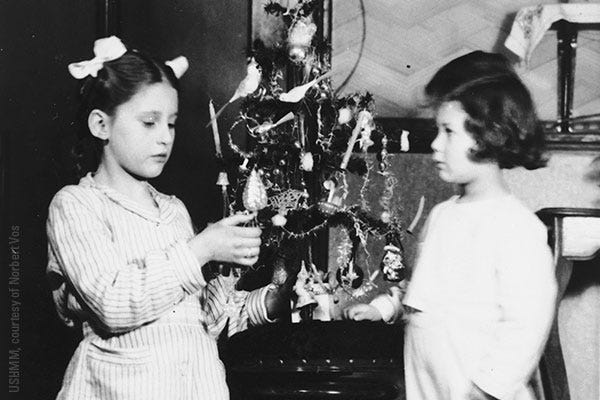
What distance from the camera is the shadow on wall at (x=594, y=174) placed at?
211 centimetres

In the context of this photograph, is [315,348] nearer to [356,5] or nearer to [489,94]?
[489,94]

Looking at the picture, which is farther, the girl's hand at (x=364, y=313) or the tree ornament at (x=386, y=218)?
the tree ornament at (x=386, y=218)

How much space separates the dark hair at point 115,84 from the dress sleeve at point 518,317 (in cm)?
56

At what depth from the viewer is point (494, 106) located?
4.24 ft

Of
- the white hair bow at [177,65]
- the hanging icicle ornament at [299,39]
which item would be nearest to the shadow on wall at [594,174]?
the hanging icicle ornament at [299,39]

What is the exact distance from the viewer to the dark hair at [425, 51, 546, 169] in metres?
1.29

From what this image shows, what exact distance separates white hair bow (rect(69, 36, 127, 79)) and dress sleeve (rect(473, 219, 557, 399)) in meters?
0.64

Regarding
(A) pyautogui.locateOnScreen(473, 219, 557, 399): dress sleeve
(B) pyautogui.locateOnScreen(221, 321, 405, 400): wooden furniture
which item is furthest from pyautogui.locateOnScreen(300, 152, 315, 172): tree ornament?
(A) pyautogui.locateOnScreen(473, 219, 557, 399): dress sleeve

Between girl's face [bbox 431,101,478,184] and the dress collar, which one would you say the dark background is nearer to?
the dress collar

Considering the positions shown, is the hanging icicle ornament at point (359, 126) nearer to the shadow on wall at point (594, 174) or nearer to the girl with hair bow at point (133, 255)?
the girl with hair bow at point (133, 255)

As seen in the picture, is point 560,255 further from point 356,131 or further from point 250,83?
point 250,83

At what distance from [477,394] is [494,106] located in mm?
420

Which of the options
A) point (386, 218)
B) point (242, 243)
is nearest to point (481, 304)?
point (242, 243)

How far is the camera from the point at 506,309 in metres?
1.18
